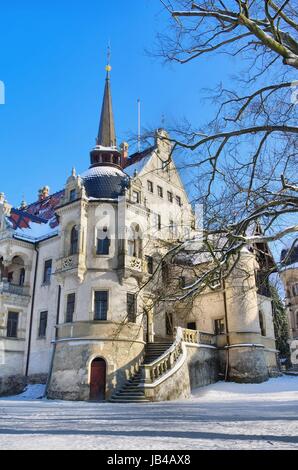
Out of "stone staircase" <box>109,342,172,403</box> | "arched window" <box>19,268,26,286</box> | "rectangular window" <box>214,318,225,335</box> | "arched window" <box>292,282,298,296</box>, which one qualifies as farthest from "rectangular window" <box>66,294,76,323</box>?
"arched window" <box>292,282,298,296</box>

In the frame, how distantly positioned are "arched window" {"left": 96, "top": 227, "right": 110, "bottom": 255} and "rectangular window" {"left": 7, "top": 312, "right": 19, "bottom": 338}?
361 inches

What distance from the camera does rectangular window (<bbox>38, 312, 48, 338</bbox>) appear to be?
29689mm

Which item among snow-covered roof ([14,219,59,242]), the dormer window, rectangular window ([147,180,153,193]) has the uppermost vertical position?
rectangular window ([147,180,153,193])

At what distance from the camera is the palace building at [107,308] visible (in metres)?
24.0

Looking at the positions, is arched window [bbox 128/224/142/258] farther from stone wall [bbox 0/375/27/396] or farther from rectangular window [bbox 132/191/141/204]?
stone wall [bbox 0/375/27/396]

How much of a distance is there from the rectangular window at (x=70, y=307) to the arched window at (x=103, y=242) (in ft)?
10.3

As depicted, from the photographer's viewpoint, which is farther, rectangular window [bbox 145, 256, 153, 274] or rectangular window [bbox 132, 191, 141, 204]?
rectangular window [bbox 145, 256, 153, 274]

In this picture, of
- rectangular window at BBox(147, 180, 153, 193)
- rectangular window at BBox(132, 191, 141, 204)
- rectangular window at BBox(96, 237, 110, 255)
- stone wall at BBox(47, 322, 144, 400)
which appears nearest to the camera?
stone wall at BBox(47, 322, 144, 400)

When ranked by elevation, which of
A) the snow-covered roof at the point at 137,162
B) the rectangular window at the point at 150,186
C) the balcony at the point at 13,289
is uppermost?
the snow-covered roof at the point at 137,162

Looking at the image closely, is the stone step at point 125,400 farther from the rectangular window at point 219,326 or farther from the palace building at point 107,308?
the rectangular window at point 219,326

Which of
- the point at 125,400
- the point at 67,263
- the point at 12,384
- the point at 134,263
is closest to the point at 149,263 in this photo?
the point at 134,263

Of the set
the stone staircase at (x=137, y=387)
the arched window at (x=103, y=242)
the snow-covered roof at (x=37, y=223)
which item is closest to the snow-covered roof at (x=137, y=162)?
the snow-covered roof at (x=37, y=223)

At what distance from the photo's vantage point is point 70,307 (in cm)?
2597

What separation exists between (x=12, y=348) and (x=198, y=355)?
1300 centimetres
